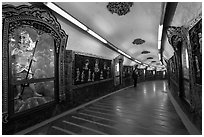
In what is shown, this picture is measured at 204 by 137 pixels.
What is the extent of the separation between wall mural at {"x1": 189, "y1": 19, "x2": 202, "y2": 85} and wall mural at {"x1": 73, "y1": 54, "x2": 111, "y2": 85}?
13.7ft

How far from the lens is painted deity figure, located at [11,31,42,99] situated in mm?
2965

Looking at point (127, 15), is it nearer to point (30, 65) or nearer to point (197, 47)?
point (197, 47)

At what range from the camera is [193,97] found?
3.39 meters

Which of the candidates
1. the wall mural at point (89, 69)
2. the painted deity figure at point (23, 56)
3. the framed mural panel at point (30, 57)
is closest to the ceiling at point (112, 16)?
the framed mural panel at point (30, 57)

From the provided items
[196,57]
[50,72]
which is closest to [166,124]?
[196,57]

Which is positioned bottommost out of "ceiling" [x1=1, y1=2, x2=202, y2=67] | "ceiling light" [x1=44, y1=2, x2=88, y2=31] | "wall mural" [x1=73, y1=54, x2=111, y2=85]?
"wall mural" [x1=73, y1=54, x2=111, y2=85]

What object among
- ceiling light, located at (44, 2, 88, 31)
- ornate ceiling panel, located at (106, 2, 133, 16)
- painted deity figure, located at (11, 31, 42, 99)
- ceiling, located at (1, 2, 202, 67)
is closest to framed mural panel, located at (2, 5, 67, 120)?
painted deity figure, located at (11, 31, 42, 99)

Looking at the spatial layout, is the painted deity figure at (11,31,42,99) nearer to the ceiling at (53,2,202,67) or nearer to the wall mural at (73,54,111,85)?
the ceiling at (53,2,202,67)

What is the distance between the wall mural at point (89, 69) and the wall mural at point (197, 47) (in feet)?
13.7

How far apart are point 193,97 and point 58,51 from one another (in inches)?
174

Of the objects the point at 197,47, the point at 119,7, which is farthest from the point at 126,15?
the point at 197,47

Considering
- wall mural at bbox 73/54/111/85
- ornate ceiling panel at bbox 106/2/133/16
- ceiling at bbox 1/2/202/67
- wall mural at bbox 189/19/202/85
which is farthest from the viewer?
wall mural at bbox 73/54/111/85

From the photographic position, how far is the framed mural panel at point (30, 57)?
278 cm

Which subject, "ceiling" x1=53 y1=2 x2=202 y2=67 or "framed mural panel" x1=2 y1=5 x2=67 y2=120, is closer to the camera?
"framed mural panel" x1=2 y1=5 x2=67 y2=120
